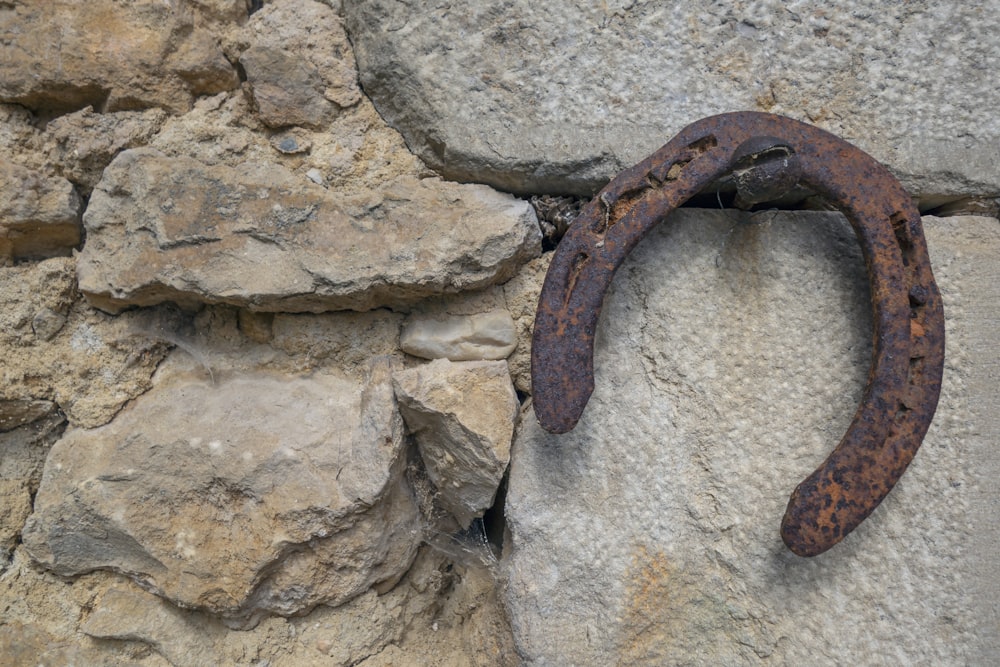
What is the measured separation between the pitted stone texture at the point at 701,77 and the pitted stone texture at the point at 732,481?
13cm

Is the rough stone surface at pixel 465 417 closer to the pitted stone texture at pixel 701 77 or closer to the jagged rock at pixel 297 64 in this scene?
the pitted stone texture at pixel 701 77

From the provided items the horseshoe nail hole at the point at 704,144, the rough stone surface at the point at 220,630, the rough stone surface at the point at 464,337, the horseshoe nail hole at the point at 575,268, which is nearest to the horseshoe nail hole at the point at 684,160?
the horseshoe nail hole at the point at 704,144

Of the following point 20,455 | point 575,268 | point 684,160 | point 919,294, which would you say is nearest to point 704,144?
point 684,160

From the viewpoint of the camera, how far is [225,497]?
82cm

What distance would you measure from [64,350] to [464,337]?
559mm

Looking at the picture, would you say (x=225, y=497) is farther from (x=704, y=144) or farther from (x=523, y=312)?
(x=704, y=144)

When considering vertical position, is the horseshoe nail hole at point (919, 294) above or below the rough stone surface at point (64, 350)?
above

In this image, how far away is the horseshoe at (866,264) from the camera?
2.40ft

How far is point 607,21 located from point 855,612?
0.84 m

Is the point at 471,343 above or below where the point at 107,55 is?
below

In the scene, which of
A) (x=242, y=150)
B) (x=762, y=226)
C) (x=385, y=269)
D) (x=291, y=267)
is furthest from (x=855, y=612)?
(x=242, y=150)

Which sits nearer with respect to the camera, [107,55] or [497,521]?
[107,55]

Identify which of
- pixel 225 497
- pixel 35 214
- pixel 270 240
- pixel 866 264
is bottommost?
pixel 225 497

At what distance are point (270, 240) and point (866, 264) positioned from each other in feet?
2.57
